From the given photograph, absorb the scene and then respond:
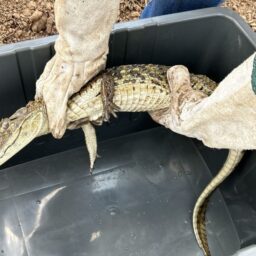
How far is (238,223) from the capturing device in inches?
70.9

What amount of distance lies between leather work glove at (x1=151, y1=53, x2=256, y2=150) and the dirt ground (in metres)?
0.96

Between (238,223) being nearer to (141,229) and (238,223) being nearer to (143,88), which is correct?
(141,229)

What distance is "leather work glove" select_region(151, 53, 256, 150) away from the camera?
45.8 inches

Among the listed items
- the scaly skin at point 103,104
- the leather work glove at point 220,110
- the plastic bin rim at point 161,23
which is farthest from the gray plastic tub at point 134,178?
the leather work glove at point 220,110

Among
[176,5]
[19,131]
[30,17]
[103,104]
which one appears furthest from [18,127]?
[30,17]

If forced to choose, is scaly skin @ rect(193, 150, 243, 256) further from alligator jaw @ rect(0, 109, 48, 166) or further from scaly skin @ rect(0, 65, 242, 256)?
alligator jaw @ rect(0, 109, 48, 166)

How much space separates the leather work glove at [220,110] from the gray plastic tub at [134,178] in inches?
8.6

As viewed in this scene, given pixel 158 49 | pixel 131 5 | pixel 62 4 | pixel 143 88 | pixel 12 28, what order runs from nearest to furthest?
1. pixel 62 4
2. pixel 143 88
3. pixel 158 49
4. pixel 12 28
5. pixel 131 5

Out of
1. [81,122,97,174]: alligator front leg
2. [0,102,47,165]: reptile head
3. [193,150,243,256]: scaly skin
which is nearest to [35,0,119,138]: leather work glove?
[0,102,47,165]: reptile head

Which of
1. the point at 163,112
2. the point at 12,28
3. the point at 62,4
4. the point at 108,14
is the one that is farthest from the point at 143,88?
the point at 12,28

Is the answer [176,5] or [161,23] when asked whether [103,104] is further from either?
[176,5]

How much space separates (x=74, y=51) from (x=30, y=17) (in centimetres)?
117

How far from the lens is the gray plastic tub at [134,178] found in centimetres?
166

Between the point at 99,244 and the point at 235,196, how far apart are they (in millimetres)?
583
